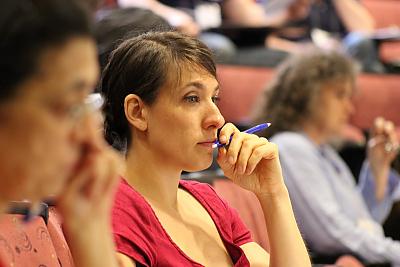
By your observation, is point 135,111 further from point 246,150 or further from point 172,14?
point 172,14

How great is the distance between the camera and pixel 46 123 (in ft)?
2.33

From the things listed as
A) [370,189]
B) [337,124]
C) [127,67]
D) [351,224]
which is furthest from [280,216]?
[370,189]

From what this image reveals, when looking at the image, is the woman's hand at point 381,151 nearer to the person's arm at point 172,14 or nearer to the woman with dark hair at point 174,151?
the person's arm at point 172,14

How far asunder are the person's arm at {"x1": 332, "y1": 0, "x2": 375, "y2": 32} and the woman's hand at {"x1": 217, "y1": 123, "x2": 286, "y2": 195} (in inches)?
126

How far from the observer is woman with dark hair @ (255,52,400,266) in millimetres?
2393

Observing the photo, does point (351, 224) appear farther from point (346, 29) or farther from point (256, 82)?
point (346, 29)

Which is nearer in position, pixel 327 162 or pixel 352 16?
pixel 327 162

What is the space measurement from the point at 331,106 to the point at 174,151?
4.59 feet

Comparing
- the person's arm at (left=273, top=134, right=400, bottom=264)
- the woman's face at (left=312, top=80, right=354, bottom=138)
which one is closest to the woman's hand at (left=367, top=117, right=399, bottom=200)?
the woman's face at (left=312, top=80, right=354, bottom=138)

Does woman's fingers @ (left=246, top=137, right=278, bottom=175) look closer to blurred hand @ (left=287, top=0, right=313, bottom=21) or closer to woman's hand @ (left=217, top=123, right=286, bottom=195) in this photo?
woman's hand @ (left=217, top=123, right=286, bottom=195)

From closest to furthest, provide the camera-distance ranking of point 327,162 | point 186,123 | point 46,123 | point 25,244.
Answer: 1. point 46,123
2. point 25,244
3. point 186,123
4. point 327,162

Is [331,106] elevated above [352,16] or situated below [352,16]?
above

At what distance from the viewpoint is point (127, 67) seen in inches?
52.3

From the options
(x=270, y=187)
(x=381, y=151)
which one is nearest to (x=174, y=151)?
(x=270, y=187)
